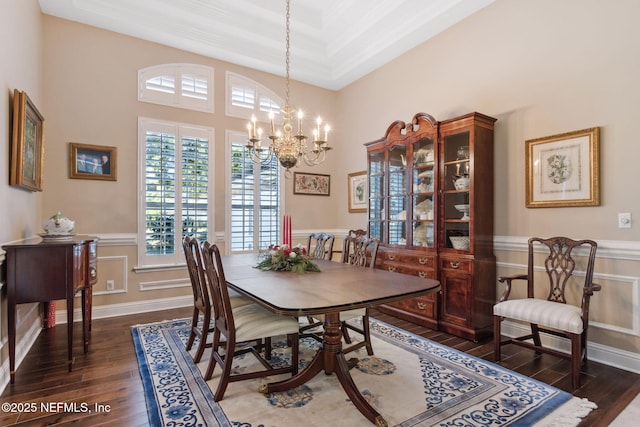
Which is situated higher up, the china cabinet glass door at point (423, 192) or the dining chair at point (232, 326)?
the china cabinet glass door at point (423, 192)

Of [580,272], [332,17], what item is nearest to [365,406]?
[580,272]

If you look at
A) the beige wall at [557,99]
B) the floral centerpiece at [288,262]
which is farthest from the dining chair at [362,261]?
the beige wall at [557,99]

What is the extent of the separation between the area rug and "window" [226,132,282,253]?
220 cm

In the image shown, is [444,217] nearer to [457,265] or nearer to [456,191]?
[456,191]

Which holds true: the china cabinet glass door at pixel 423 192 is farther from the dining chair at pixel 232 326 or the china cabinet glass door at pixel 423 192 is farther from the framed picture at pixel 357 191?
the dining chair at pixel 232 326

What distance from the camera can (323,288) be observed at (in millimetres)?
2008

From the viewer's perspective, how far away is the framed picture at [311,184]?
5.36m

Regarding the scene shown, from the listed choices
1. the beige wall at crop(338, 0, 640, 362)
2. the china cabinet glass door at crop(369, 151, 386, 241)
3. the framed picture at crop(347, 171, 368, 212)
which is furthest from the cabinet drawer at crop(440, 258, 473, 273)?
the framed picture at crop(347, 171, 368, 212)

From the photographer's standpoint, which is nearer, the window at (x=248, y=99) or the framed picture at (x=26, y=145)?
the framed picture at (x=26, y=145)

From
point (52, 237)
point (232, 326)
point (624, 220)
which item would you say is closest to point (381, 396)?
point (232, 326)

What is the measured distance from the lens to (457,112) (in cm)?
382

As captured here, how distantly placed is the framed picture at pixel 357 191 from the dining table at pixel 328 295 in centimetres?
260

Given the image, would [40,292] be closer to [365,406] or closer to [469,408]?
[365,406]

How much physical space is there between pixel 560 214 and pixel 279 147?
2.55 meters
